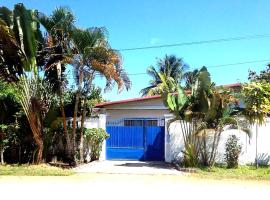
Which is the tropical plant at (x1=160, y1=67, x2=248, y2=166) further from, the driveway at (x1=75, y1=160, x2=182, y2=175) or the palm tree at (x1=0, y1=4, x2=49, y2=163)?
the palm tree at (x1=0, y1=4, x2=49, y2=163)

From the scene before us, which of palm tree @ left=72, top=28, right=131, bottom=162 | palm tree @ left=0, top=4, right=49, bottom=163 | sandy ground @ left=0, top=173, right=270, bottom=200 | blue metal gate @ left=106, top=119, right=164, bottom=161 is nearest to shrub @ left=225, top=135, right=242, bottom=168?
sandy ground @ left=0, top=173, right=270, bottom=200

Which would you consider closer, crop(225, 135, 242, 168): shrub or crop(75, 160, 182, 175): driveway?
crop(75, 160, 182, 175): driveway

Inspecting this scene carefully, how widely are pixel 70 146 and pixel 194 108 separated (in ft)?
17.5

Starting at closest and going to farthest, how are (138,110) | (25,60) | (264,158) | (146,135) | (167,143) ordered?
(25,60) → (264,158) → (167,143) → (146,135) → (138,110)

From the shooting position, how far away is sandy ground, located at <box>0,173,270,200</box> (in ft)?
35.0

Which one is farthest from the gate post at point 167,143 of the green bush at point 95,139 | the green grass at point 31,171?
the green grass at point 31,171

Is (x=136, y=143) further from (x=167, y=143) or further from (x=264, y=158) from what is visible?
(x=264, y=158)

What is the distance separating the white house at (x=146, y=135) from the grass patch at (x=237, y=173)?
1.42m

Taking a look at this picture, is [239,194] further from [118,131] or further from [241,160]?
[118,131]

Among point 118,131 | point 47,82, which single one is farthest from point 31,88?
point 118,131

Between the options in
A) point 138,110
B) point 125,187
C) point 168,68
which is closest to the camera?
point 125,187

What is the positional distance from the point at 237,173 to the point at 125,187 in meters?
5.27

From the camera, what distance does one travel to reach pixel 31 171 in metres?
15.0

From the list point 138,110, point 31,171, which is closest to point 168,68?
point 138,110
